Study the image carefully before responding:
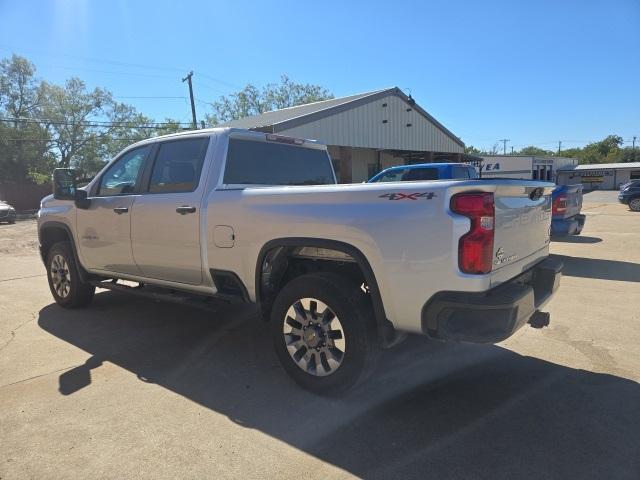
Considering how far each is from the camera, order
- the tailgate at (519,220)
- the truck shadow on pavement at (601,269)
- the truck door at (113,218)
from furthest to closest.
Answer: the truck shadow on pavement at (601,269), the truck door at (113,218), the tailgate at (519,220)

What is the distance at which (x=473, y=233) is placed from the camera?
2.75 metres

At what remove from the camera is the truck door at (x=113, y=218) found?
4.74 metres

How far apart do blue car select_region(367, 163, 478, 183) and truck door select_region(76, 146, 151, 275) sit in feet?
20.8

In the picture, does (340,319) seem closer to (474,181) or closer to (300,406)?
(300,406)

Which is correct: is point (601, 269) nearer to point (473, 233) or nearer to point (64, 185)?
point (473, 233)

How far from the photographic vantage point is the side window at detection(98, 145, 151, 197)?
4788 mm

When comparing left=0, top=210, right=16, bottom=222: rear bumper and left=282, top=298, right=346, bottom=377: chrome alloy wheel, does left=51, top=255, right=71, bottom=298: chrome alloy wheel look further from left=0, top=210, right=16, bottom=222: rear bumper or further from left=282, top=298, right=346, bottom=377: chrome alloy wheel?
left=0, top=210, right=16, bottom=222: rear bumper

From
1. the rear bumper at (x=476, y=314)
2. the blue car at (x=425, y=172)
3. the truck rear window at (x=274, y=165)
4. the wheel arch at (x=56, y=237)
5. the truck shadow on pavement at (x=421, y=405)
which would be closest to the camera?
the truck shadow on pavement at (x=421, y=405)

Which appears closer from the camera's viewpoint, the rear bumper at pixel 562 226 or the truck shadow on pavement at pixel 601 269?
the truck shadow on pavement at pixel 601 269

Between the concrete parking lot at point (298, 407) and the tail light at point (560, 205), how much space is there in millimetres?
2947

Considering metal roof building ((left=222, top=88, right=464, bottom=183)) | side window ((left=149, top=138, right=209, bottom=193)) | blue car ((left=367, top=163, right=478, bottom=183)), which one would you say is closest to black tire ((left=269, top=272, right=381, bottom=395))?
side window ((left=149, top=138, right=209, bottom=193))

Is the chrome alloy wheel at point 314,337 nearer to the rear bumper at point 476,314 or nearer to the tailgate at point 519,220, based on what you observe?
the rear bumper at point 476,314

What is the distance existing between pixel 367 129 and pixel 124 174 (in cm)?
1682

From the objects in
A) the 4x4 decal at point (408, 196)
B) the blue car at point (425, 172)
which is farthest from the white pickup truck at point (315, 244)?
the blue car at point (425, 172)
